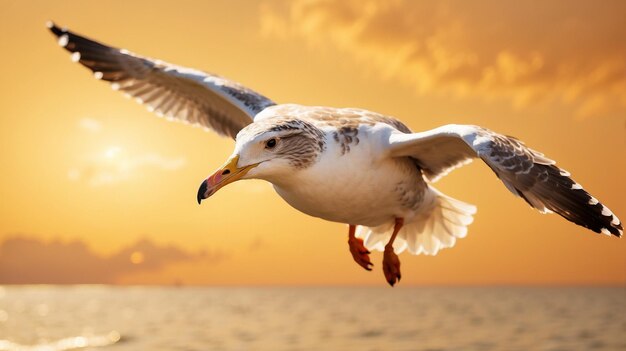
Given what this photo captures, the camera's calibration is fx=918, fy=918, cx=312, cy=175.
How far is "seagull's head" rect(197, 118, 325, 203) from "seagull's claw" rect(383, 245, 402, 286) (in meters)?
1.55

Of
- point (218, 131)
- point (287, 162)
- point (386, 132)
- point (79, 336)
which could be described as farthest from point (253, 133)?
point (79, 336)

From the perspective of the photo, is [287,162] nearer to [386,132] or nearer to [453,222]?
[386,132]

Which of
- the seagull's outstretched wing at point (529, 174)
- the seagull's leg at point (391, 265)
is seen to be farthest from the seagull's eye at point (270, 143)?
the seagull's leg at point (391, 265)

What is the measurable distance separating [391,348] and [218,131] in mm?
38220

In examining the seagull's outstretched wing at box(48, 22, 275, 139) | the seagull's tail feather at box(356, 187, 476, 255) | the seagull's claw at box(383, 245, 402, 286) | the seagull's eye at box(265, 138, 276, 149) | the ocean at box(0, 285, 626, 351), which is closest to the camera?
the seagull's eye at box(265, 138, 276, 149)

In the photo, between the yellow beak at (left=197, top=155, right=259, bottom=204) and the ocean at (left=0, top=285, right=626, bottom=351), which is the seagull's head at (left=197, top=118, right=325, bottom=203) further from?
the ocean at (left=0, top=285, right=626, bottom=351)

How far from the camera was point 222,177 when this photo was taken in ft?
19.4

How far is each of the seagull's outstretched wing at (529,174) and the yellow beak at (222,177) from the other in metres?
1.31

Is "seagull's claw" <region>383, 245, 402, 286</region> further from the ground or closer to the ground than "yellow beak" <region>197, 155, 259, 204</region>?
closer to the ground

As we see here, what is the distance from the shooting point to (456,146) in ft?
24.9

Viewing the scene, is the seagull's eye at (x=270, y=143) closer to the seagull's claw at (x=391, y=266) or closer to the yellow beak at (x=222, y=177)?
the yellow beak at (x=222, y=177)

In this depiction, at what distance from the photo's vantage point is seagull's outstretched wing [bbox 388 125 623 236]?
21.1 ft

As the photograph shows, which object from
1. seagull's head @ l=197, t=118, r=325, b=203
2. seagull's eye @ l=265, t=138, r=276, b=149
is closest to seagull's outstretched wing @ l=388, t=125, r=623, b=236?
seagull's head @ l=197, t=118, r=325, b=203

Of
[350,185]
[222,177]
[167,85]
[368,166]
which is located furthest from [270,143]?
[167,85]
